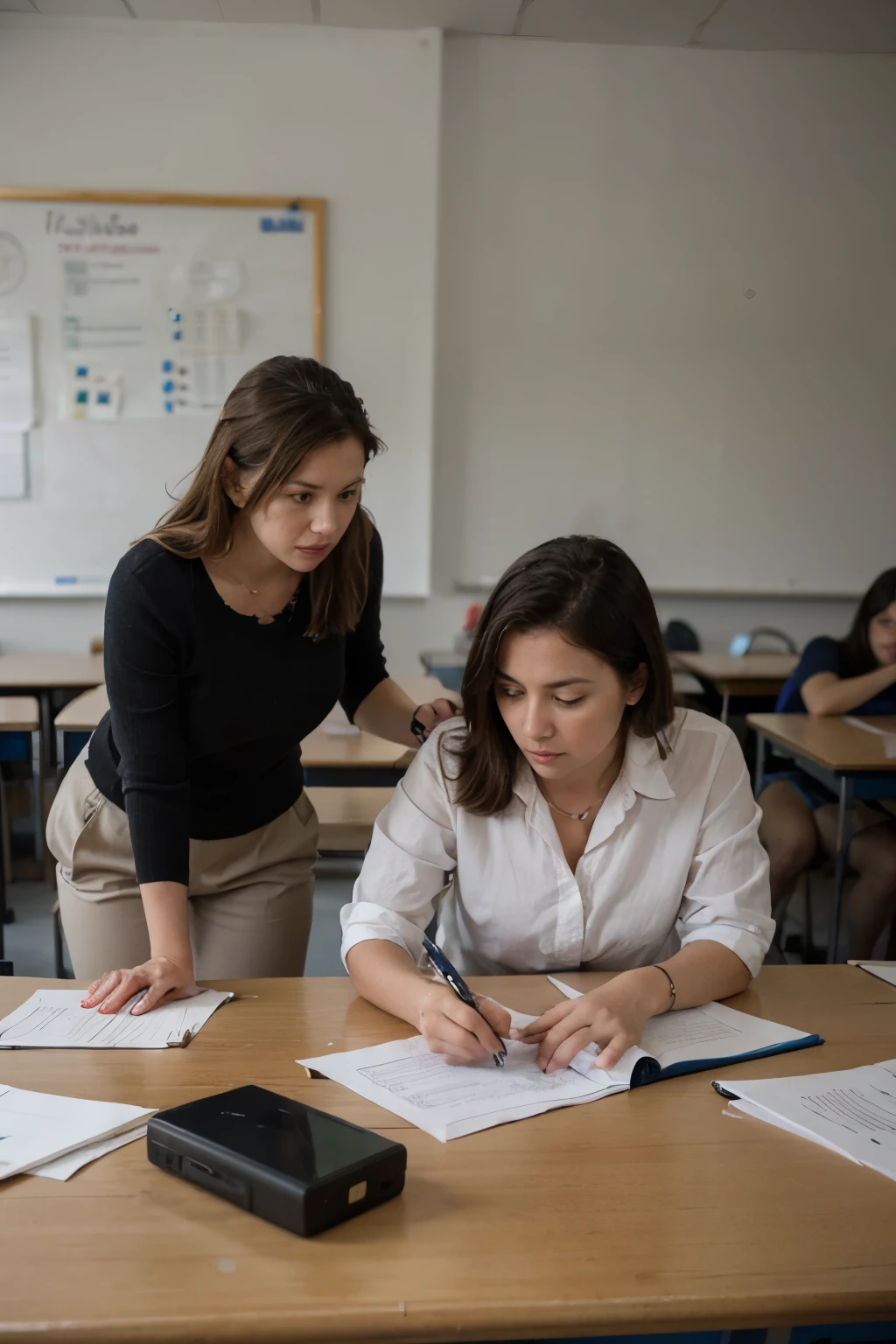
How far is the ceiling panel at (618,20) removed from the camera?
4250mm

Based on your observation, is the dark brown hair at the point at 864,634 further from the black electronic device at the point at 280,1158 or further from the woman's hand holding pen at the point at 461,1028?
the black electronic device at the point at 280,1158

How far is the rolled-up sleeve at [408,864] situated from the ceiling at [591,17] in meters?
3.76

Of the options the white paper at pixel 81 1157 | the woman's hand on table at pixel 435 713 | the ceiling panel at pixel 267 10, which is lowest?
the white paper at pixel 81 1157

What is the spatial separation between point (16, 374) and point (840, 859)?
3.54 meters

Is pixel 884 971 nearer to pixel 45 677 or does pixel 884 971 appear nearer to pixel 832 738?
pixel 832 738

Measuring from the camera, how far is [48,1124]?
997 mm

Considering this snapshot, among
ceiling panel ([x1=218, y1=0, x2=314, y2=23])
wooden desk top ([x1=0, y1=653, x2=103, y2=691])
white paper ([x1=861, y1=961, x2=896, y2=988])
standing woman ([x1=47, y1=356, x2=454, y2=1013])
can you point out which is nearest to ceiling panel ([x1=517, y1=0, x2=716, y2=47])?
ceiling panel ([x1=218, y1=0, x2=314, y2=23])

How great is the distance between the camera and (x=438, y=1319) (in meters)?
0.76

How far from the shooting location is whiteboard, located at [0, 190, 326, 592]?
4.41m

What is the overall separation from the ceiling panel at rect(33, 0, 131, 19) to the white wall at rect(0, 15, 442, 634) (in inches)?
1.5

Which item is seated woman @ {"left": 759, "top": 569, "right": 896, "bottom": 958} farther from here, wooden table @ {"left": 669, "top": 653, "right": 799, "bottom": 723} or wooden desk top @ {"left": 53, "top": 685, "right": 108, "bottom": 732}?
wooden desk top @ {"left": 53, "top": 685, "right": 108, "bottom": 732}

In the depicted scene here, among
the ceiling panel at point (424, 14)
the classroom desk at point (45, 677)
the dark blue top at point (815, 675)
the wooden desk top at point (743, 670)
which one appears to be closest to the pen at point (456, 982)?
the dark blue top at point (815, 675)

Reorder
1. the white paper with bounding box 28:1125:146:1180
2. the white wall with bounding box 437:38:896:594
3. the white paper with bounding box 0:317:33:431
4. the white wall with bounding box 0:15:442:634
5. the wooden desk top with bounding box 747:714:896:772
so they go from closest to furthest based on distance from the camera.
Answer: the white paper with bounding box 28:1125:146:1180
the wooden desk top with bounding box 747:714:896:772
the white wall with bounding box 0:15:442:634
the white paper with bounding box 0:317:33:431
the white wall with bounding box 437:38:896:594

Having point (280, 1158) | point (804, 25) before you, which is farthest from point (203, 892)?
point (804, 25)
